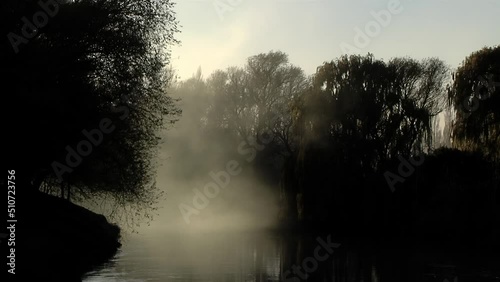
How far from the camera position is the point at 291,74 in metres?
60.8

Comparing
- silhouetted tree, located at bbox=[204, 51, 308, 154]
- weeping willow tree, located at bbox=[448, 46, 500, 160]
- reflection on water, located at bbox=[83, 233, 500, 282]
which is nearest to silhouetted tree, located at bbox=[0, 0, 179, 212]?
reflection on water, located at bbox=[83, 233, 500, 282]

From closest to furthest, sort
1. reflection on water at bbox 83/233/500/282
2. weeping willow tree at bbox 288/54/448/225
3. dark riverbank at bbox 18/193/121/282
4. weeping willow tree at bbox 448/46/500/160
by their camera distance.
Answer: dark riverbank at bbox 18/193/121/282
reflection on water at bbox 83/233/500/282
weeping willow tree at bbox 448/46/500/160
weeping willow tree at bbox 288/54/448/225

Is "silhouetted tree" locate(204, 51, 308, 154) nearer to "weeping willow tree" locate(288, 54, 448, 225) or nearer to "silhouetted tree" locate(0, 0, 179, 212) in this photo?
"weeping willow tree" locate(288, 54, 448, 225)

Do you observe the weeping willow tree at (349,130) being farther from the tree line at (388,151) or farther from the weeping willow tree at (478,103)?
the weeping willow tree at (478,103)

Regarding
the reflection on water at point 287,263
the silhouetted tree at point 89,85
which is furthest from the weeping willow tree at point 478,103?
the silhouetted tree at point 89,85

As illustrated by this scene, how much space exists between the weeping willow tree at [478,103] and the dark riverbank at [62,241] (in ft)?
59.4

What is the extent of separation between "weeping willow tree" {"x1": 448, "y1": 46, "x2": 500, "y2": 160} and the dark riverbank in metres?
18.1

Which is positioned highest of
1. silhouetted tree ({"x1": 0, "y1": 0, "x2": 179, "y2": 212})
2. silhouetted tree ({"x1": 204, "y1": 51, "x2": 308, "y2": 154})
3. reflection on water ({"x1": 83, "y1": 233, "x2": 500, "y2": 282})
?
silhouetted tree ({"x1": 204, "y1": 51, "x2": 308, "y2": 154})

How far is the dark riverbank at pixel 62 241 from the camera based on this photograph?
1742 centimetres

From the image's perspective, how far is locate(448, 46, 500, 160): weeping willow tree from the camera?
34469 millimetres

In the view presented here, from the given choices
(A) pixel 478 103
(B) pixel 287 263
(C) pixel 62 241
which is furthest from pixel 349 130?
(C) pixel 62 241

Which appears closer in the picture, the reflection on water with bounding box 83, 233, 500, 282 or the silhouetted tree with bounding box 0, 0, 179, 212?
the silhouetted tree with bounding box 0, 0, 179, 212

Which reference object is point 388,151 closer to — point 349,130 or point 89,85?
point 349,130

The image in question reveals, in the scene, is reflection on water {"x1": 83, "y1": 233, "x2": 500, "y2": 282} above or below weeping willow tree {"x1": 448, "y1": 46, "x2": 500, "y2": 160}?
below
